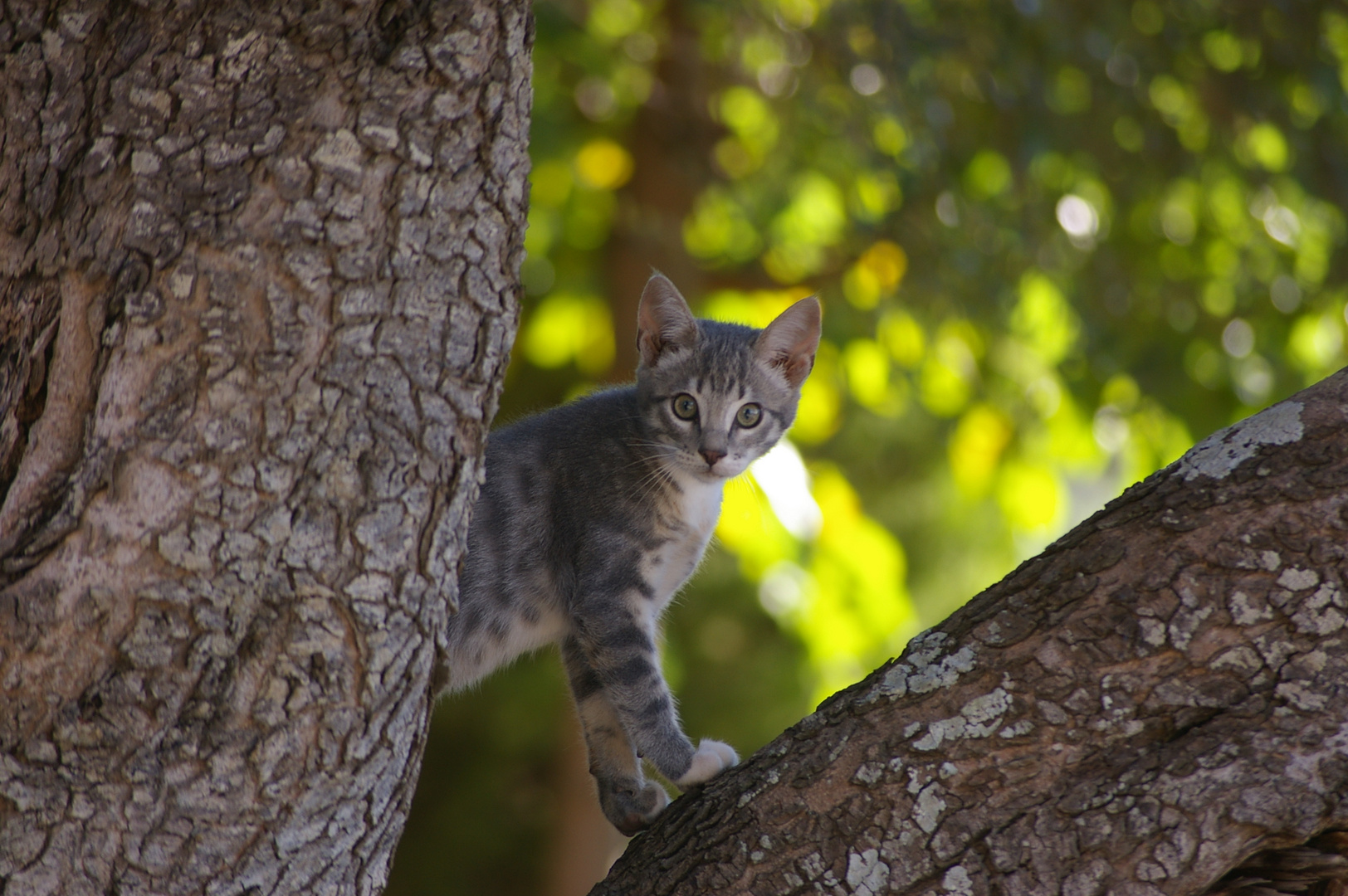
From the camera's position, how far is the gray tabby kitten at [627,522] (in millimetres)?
2717

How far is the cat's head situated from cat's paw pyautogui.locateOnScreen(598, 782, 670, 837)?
83 cm

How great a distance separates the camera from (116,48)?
1610mm

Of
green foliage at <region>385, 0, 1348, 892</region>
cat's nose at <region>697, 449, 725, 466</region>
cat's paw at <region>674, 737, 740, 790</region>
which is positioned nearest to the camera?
cat's paw at <region>674, 737, 740, 790</region>

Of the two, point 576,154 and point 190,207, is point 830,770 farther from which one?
point 576,154

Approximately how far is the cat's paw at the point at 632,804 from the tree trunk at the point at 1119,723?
2.89 ft

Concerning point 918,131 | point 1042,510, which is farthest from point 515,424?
point 1042,510

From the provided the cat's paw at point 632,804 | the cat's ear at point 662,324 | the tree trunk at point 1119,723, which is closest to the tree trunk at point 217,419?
the tree trunk at point 1119,723

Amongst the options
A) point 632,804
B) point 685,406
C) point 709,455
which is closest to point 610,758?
point 632,804

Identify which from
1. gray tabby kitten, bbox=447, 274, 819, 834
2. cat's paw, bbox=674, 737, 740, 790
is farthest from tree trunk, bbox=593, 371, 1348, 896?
gray tabby kitten, bbox=447, 274, 819, 834

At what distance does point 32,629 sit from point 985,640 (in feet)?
4.75

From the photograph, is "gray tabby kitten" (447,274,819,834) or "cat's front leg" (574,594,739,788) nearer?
"cat's front leg" (574,594,739,788)

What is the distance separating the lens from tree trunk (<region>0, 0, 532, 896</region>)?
154cm

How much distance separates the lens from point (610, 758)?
9.30 feet

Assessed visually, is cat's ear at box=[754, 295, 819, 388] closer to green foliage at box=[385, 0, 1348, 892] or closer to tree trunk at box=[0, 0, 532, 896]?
green foliage at box=[385, 0, 1348, 892]
